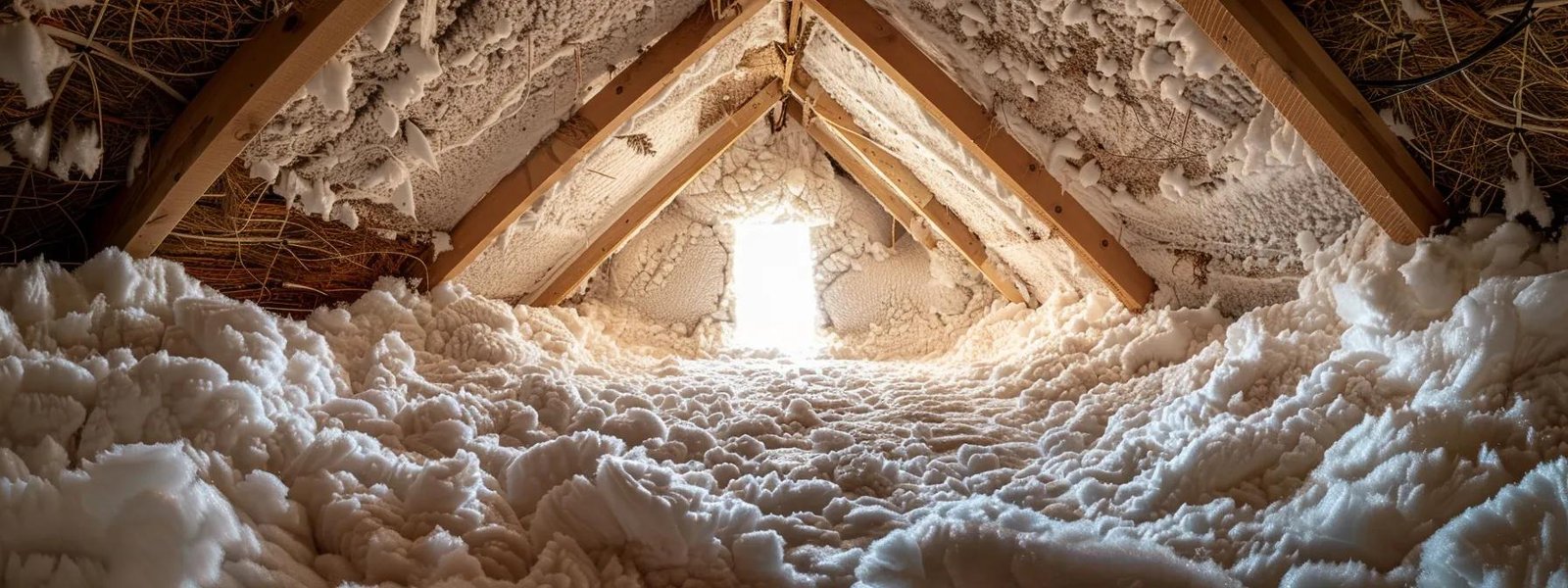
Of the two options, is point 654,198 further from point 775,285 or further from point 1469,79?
point 1469,79

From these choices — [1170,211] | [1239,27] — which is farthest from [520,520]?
[1170,211]

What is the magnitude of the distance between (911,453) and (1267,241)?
1098 mm

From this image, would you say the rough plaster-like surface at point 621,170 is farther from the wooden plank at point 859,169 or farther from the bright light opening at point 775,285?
the bright light opening at point 775,285

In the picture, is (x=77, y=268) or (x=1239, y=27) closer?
(x=1239, y=27)

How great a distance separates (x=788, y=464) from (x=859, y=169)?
2.28 metres

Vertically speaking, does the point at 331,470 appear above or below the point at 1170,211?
below

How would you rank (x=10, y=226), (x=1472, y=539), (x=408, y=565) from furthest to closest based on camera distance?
(x=10, y=226) < (x=408, y=565) < (x=1472, y=539)

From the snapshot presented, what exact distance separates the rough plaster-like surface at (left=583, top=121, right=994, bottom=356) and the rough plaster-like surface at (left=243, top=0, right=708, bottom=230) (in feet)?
6.06

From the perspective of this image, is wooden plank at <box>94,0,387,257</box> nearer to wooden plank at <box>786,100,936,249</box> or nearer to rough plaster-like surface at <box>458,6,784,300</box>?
rough plaster-like surface at <box>458,6,784,300</box>

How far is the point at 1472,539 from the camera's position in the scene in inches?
42.5

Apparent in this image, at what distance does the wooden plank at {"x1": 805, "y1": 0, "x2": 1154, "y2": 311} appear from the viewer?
216cm

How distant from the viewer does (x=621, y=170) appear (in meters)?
2.93

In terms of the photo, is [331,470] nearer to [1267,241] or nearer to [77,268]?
A: [77,268]

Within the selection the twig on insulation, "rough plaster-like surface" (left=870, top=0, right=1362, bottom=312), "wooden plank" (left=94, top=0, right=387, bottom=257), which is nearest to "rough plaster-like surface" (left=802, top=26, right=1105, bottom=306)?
"rough plaster-like surface" (left=870, top=0, right=1362, bottom=312)
